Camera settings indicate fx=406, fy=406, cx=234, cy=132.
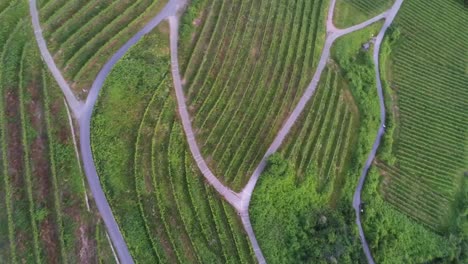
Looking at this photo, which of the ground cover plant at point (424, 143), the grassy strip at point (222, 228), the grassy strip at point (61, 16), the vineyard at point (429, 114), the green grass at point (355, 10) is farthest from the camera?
the green grass at point (355, 10)

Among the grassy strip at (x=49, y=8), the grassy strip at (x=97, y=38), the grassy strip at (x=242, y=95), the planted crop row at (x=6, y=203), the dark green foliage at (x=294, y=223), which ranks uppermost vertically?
the grassy strip at (x=49, y=8)

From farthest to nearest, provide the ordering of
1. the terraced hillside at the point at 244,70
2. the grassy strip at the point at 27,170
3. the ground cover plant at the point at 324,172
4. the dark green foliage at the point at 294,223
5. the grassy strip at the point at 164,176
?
the terraced hillside at the point at 244,70 < the ground cover plant at the point at 324,172 < the dark green foliage at the point at 294,223 < the grassy strip at the point at 164,176 < the grassy strip at the point at 27,170

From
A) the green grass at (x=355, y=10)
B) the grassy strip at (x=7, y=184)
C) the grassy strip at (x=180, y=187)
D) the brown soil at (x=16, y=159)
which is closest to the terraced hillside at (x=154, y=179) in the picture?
the grassy strip at (x=180, y=187)

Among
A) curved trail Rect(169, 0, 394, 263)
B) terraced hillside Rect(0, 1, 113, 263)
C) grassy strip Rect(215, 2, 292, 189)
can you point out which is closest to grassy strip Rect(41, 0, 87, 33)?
terraced hillside Rect(0, 1, 113, 263)

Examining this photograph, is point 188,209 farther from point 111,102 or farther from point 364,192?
point 364,192

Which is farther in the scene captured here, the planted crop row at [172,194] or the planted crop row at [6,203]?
the planted crop row at [172,194]

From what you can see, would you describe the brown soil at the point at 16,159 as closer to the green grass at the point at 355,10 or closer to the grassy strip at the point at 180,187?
the grassy strip at the point at 180,187

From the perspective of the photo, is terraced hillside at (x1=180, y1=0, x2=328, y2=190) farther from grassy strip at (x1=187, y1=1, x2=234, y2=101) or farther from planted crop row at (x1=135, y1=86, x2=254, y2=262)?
planted crop row at (x1=135, y1=86, x2=254, y2=262)
